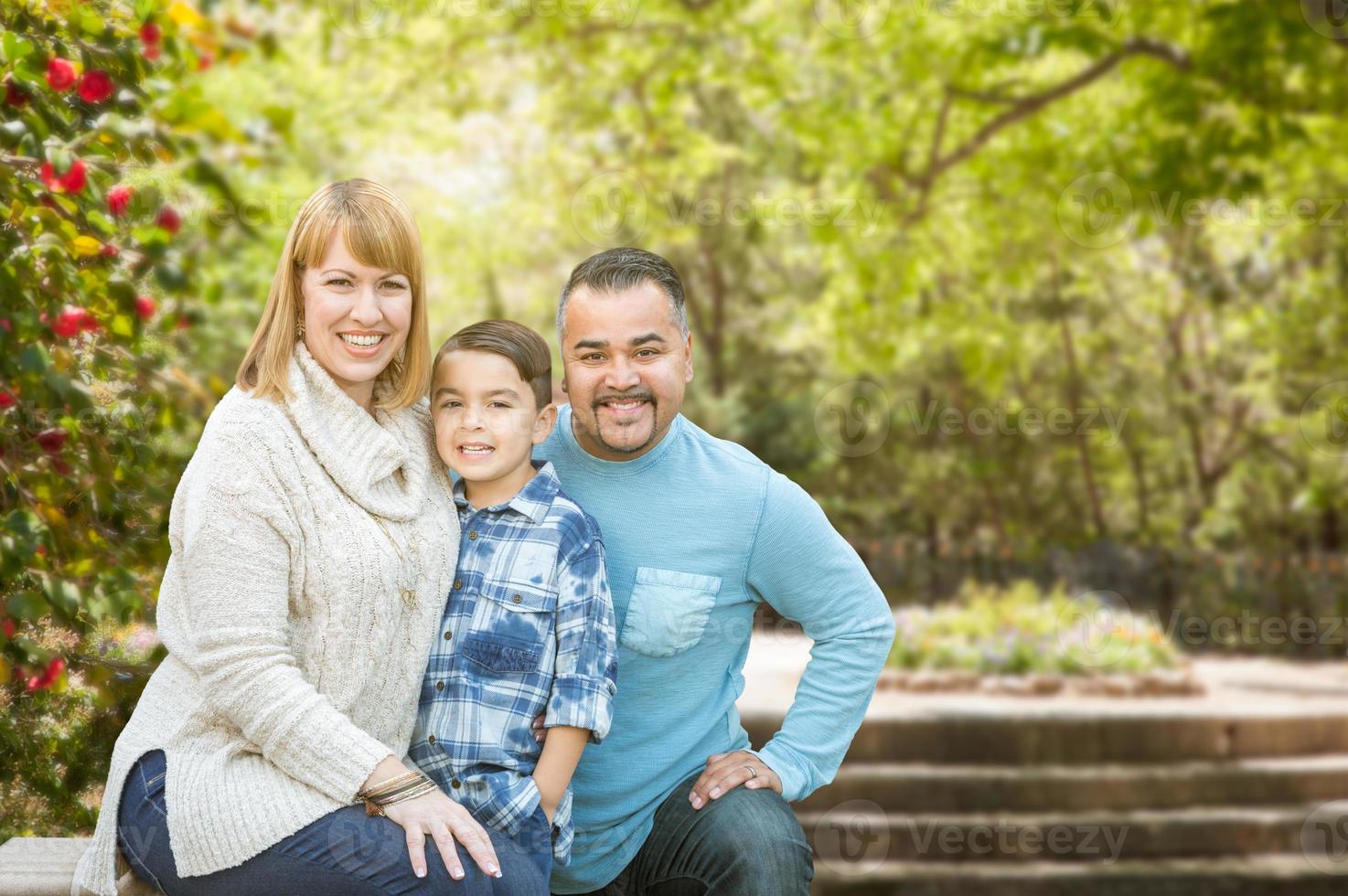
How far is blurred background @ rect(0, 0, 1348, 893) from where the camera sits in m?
2.57

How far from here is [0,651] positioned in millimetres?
2412

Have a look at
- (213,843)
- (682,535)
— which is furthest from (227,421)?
(682,535)

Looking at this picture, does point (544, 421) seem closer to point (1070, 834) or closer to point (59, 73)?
point (59, 73)

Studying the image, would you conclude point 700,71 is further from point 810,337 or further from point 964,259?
point 810,337

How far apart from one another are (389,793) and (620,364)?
2.97ft

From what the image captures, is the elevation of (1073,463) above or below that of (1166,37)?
below

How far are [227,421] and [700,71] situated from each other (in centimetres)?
920

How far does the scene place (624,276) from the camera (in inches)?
99.7
